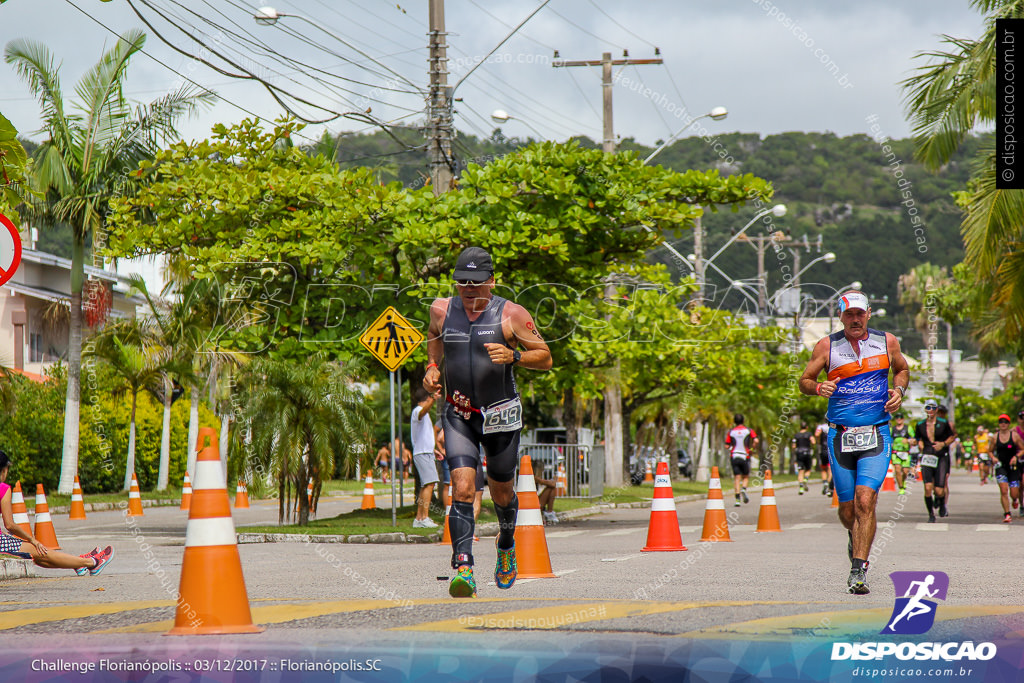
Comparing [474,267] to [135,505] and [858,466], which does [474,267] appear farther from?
[135,505]

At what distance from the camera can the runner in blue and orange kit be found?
335 inches

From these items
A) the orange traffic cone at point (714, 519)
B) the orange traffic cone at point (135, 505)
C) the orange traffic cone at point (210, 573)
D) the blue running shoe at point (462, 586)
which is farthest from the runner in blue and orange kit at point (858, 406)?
the orange traffic cone at point (135, 505)

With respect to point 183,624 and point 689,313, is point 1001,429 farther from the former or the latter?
point 689,313

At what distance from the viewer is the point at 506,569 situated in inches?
302

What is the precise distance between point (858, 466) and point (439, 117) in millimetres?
11535

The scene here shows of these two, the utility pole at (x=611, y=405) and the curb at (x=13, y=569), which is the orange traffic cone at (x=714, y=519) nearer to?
the curb at (x=13, y=569)

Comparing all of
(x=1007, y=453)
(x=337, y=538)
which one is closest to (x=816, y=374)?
(x=337, y=538)

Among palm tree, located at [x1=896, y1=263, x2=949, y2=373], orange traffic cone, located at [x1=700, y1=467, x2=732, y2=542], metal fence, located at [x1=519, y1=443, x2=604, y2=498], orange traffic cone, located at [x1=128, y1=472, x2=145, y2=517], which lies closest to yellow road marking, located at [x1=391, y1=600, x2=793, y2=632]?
orange traffic cone, located at [x1=700, y1=467, x2=732, y2=542]

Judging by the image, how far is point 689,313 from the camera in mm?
42062

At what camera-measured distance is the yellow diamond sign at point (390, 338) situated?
640 inches

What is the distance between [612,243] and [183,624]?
44.8ft

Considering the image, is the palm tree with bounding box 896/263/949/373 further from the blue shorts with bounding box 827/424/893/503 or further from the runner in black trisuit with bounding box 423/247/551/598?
the runner in black trisuit with bounding box 423/247/551/598

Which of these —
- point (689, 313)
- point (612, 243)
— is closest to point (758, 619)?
point (612, 243)

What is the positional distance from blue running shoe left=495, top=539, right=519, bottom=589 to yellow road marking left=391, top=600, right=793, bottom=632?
79 cm
